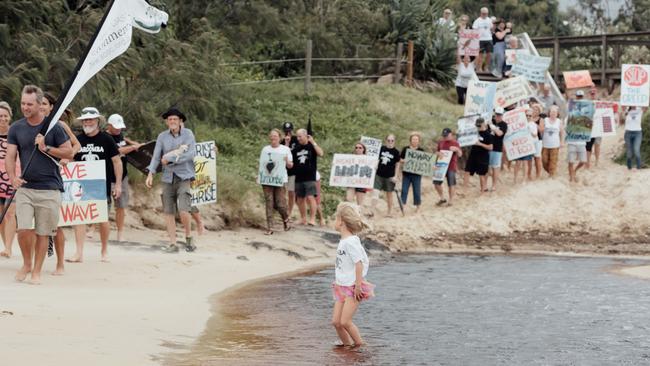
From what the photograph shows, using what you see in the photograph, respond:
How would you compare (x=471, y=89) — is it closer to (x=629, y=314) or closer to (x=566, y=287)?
(x=566, y=287)

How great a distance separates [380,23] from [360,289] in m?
21.3

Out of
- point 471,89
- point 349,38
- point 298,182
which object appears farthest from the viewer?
point 349,38

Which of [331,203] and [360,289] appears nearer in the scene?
[360,289]

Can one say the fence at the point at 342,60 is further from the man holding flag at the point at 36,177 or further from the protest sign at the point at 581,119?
the man holding flag at the point at 36,177

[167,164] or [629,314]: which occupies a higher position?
[167,164]

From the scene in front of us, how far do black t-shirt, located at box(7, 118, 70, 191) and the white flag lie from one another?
0.30 m

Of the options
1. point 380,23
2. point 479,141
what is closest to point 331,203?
point 479,141

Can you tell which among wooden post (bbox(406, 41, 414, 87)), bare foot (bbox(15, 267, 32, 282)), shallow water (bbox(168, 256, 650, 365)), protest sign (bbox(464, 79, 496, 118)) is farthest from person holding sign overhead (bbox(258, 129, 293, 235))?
wooden post (bbox(406, 41, 414, 87))

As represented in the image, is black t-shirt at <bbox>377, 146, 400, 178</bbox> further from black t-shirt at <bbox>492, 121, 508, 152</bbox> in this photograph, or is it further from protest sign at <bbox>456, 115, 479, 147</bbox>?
black t-shirt at <bbox>492, 121, 508, 152</bbox>

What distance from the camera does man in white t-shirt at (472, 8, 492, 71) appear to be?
2959 centimetres

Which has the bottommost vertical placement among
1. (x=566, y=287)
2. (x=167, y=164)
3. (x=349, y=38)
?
(x=566, y=287)

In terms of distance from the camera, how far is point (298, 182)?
20.4 metres

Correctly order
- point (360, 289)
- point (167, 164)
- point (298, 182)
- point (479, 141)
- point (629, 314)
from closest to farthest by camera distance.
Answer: point (360, 289) < point (629, 314) < point (167, 164) < point (298, 182) < point (479, 141)

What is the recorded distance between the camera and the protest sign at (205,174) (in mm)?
18078
